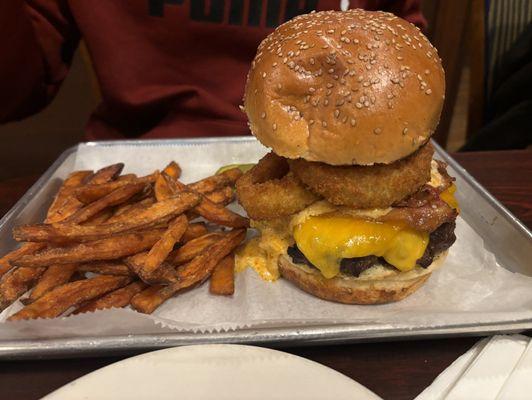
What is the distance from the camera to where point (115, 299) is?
1.61 metres

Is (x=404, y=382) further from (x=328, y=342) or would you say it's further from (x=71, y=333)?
(x=71, y=333)

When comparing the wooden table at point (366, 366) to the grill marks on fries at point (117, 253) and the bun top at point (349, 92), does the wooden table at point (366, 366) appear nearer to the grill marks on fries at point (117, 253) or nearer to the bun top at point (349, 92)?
the grill marks on fries at point (117, 253)

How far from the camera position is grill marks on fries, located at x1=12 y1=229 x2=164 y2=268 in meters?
1.55

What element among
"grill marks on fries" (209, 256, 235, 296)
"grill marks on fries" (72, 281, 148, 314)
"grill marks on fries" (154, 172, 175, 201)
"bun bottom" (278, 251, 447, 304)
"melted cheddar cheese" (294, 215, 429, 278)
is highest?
"melted cheddar cheese" (294, 215, 429, 278)

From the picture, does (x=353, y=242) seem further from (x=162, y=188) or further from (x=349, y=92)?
(x=162, y=188)

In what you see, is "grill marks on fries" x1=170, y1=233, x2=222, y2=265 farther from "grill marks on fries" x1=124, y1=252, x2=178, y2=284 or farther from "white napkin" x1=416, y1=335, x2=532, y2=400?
"white napkin" x1=416, y1=335, x2=532, y2=400

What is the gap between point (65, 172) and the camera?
7.91 ft

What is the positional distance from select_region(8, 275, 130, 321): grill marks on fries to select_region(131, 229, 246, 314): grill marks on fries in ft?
0.39

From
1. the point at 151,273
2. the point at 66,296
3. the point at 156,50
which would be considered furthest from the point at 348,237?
the point at 156,50

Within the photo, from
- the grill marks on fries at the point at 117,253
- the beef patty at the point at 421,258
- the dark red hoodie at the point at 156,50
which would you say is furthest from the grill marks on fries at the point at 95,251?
the dark red hoodie at the point at 156,50

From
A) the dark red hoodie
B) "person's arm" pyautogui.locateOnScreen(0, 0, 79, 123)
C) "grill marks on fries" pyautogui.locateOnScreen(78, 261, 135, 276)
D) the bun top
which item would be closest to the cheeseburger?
the bun top

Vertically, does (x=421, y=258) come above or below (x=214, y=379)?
below

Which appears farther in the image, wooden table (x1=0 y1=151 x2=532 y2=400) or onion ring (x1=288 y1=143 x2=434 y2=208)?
onion ring (x1=288 y1=143 x2=434 y2=208)

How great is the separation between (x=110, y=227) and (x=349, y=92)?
970 millimetres
